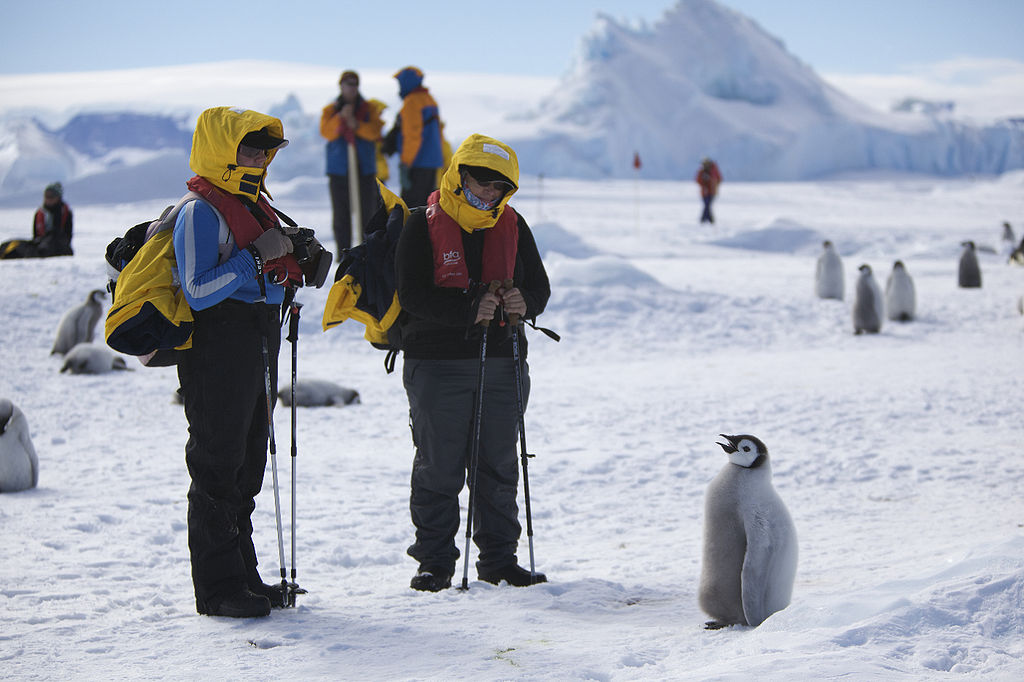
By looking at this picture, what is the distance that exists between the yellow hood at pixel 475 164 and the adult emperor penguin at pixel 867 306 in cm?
640

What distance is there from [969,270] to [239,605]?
391 inches

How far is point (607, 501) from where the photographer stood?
14.9 ft

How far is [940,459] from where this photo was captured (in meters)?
5.00

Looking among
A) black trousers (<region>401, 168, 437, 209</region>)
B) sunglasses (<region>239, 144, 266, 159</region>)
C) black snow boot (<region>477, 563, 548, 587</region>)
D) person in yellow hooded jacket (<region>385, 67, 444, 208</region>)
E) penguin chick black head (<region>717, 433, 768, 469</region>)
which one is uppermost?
person in yellow hooded jacket (<region>385, 67, 444, 208</region>)

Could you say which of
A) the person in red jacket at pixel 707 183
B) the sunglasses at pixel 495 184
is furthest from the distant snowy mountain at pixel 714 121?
the sunglasses at pixel 495 184

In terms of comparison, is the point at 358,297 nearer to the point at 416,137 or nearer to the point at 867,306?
the point at 416,137

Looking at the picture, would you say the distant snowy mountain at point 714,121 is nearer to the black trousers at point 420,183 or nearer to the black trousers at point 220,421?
the black trousers at point 420,183

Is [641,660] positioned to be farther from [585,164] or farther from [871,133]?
[871,133]

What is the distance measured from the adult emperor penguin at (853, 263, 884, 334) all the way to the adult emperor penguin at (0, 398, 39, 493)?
685 cm

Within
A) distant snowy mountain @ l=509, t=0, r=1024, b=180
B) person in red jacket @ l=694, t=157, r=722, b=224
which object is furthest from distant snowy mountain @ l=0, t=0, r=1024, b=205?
person in red jacket @ l=694, t=157, r=722, b=224

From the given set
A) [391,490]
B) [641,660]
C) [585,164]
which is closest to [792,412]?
[391,490]

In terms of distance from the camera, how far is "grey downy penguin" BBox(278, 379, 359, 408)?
636 cm

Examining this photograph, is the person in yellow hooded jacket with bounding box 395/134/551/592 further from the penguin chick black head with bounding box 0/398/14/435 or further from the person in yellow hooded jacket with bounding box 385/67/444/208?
the person in yellow hooded jacket with bounding box 385/67/444/208

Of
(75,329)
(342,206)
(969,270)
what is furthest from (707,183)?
→ (75,329)
